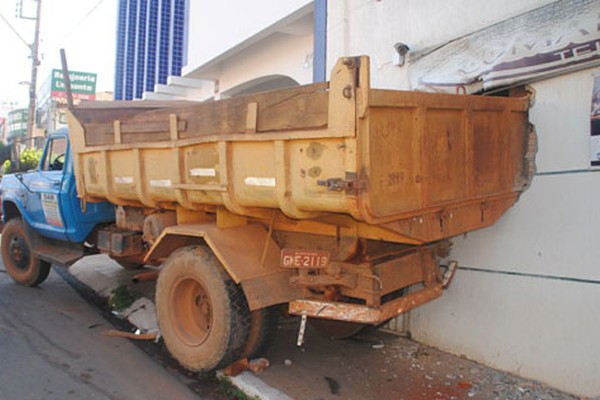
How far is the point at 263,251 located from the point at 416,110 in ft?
5.61

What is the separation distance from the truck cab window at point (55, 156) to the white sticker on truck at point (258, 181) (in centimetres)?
411

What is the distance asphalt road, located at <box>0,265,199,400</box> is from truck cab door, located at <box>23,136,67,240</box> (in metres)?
1.07

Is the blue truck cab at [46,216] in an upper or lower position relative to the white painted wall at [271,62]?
lower

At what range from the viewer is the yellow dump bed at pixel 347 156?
10.5 ft

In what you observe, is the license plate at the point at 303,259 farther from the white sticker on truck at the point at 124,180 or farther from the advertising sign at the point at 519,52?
the white sticker on truck at the point at 124,180

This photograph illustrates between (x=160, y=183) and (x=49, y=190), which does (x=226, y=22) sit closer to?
(x=49, y=190)

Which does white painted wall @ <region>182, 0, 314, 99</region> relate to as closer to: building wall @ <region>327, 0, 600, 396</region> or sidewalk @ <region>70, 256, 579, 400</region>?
building wall @ <region>327, 0, 600, 396</region>

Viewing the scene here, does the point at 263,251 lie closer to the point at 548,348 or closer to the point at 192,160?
the point at 192,160

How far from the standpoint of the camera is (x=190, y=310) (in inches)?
187

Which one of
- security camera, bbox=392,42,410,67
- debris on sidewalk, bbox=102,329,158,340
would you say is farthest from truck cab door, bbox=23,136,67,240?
security camera, bbox=392,42,410,67

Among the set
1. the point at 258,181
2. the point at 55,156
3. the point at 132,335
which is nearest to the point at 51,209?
the point at 55,156

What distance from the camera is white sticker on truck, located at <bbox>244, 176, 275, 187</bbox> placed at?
3.70 metres

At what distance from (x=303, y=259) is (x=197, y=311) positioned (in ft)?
4.67

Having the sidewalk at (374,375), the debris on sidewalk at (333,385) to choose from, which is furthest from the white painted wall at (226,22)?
the debris on sidewalk at (333,385)
